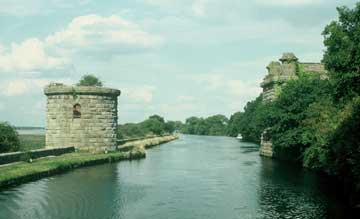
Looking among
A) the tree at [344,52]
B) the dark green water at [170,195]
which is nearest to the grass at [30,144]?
the dark green water at [170,195]

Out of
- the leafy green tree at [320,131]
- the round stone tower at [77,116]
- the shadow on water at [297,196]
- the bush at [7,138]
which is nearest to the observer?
the shadow on water at [297,196]

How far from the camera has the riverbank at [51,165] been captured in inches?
1080

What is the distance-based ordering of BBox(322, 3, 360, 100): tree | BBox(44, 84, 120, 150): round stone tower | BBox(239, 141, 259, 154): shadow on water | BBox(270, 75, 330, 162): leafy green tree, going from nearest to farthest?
BBox(322, 3, 360, 100): tree, BBox(270, 75, 330, 162): leafy green tree, BBox(44, 84, 120, 150): round stone tower, BBox(239, 141, 259, 154): shadow on water

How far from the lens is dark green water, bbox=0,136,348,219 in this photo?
21359mm

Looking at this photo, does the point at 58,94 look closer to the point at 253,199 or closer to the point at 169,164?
the point at 169,164

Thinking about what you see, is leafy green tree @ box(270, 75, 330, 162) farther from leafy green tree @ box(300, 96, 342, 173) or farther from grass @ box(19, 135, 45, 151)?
grass @ box(19, 135, 45, 151)

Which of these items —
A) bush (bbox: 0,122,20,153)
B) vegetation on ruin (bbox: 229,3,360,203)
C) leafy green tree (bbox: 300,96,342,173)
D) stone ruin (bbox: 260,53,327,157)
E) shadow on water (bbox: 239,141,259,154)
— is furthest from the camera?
shadow on water (bbox: 239,141,259,154)

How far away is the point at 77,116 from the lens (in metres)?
44.5

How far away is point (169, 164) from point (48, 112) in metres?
12.3

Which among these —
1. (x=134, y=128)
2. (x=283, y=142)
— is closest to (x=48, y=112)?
(x=283, y=142)

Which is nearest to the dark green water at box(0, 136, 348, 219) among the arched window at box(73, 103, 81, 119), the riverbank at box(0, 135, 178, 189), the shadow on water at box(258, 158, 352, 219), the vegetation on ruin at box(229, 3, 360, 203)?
the shadow on water at box(258, 158, 352, 219)

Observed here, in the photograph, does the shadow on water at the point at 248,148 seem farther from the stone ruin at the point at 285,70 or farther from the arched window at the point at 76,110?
the arched window at the point at 76,110

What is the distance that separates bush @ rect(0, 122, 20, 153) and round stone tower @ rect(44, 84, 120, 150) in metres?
7.00

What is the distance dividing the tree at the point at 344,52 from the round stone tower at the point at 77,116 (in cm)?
2149
